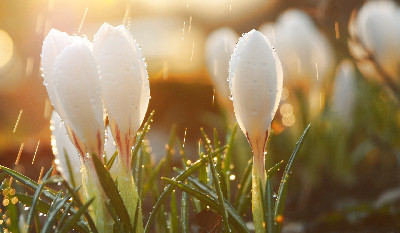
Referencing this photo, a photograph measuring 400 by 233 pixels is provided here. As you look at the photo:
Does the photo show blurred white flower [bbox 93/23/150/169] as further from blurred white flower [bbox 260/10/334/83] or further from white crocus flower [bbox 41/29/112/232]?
blurred white flower [bbox 260/10/334/83]

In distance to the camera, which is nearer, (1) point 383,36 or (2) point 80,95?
(2) point 80,95

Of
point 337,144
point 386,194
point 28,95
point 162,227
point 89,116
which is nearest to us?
point 89,116

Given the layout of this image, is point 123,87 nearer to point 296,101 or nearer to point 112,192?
point 112,192

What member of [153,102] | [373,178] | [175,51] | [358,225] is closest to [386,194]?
[358,225]

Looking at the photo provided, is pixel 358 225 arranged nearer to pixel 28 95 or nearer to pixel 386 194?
pixel 386 194

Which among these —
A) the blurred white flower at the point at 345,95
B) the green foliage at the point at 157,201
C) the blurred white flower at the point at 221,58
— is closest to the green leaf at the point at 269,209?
the green foliage at the point at 157,201

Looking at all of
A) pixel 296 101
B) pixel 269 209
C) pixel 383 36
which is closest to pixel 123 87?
pixel 269 209

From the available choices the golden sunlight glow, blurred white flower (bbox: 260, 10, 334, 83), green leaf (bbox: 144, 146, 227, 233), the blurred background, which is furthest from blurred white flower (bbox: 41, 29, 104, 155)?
the golden sunlight glow

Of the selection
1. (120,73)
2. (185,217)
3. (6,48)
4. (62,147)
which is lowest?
(185,217)
